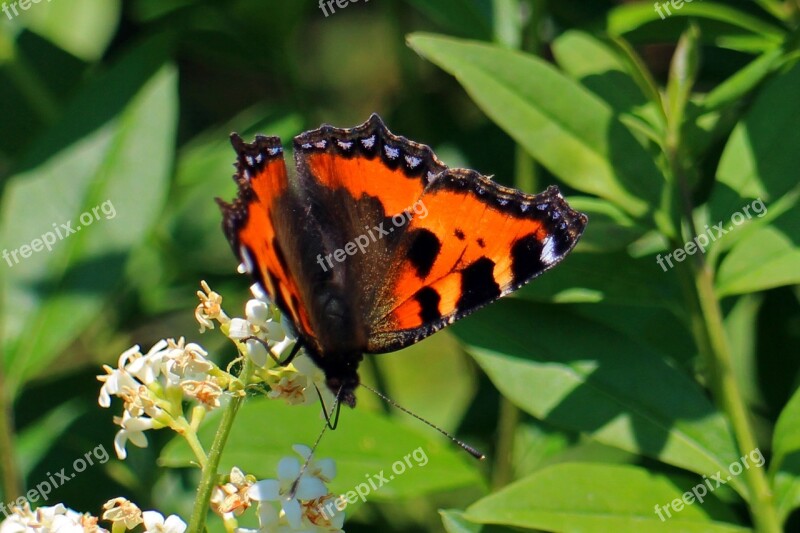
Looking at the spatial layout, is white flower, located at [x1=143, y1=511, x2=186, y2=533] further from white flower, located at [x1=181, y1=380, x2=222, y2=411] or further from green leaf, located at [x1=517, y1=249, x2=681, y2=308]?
green leaf, located at [x1=517, y1=249, x2=681, y2=308]

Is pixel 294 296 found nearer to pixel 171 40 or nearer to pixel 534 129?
pixel 534 129

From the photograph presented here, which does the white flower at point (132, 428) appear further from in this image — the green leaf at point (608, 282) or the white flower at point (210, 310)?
the green leaf at point (608, 282)

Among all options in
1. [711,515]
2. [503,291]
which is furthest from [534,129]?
[711,515]

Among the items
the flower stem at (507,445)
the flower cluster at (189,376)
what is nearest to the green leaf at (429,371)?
the flower stem at (507,445)

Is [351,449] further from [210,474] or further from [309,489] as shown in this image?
[210,474]

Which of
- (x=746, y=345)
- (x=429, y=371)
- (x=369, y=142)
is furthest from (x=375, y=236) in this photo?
(x=429, y=371)

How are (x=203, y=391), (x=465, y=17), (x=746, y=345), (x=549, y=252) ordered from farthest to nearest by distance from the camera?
(x=746, y=345), (x=465, y=17), (x=549, y=252), (x=203, y=391)
